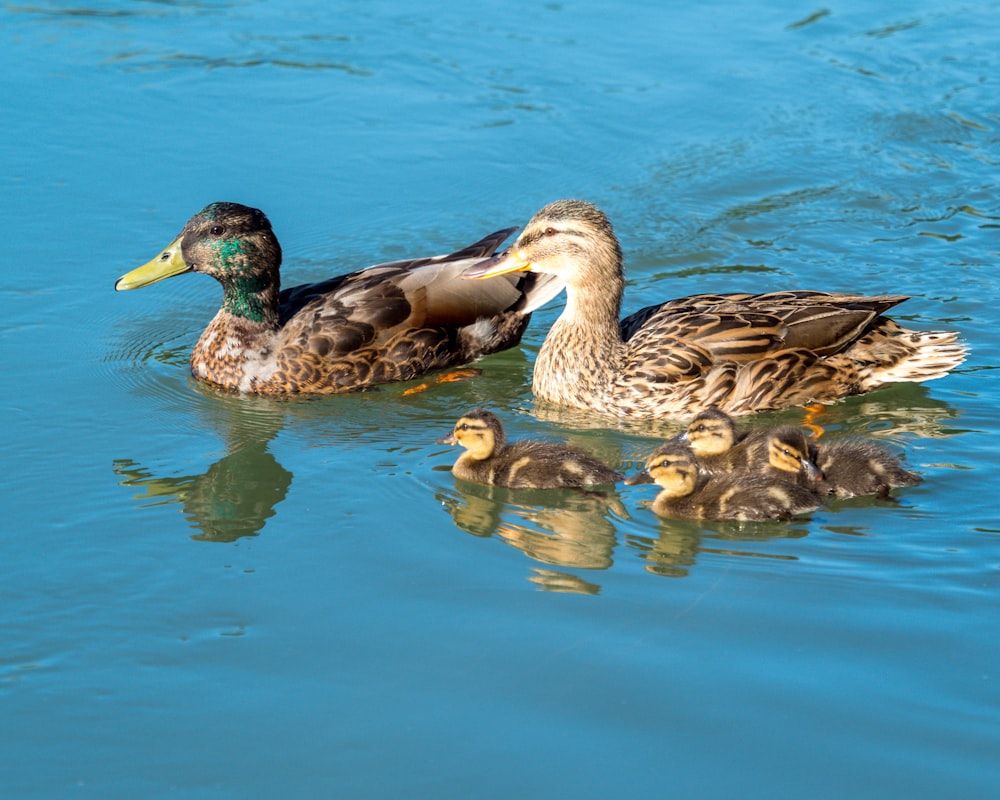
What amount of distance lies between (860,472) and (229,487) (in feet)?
9.06

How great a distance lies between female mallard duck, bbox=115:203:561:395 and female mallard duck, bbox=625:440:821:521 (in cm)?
212

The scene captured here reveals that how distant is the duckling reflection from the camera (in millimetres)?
5605

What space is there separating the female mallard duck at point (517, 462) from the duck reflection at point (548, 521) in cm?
5

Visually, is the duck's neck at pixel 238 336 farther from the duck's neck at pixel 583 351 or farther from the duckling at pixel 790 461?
the duckling at pixel 790 461

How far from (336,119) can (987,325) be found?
5.14 metres

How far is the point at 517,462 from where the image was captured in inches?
243

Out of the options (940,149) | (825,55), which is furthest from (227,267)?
(825,55)

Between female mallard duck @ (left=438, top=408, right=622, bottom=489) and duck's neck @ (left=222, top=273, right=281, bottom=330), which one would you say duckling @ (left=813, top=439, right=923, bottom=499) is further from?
duck's neck @ (left=222, top=273, right=281, bottom=330)

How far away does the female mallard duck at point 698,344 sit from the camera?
7055mm

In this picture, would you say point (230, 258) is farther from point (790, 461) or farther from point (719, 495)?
point (790, 461)

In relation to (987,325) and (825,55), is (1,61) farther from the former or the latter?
(987,325)

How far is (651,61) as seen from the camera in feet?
38.2

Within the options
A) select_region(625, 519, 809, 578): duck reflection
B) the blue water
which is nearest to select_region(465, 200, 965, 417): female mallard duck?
the blue water

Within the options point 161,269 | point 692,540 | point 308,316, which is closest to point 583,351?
point 308,316
